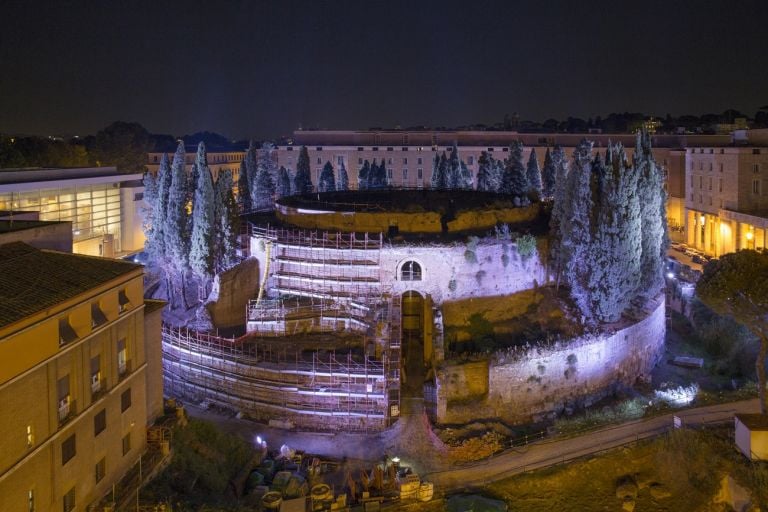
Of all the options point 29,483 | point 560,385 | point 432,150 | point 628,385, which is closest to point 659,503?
point 560,385

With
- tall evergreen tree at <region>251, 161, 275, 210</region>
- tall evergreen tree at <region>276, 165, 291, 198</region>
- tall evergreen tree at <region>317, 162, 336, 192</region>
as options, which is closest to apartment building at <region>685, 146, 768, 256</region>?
tall evergreen tree at <region>317, 162, 336, 192</region>

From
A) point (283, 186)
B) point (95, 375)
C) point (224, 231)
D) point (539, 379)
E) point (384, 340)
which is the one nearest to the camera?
point (95, 375)

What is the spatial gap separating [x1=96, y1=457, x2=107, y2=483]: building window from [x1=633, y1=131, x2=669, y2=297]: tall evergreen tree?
24370 mm

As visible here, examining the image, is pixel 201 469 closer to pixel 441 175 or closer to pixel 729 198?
pixel 441 175

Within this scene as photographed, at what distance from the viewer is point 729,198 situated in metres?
49.0

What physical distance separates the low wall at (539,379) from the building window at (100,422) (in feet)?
38.9

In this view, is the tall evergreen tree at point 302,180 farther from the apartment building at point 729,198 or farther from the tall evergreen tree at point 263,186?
the apartment building at point 729,198

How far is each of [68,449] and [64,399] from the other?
1228mm

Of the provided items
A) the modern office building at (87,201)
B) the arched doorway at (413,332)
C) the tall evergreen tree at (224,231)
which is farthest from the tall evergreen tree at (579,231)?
the modern office building at (87,201)

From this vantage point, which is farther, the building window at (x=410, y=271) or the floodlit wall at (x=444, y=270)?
the building window at (x=410, y=271)

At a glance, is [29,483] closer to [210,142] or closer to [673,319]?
[673,319]

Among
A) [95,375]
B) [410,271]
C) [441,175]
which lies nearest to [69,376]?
[95,375]

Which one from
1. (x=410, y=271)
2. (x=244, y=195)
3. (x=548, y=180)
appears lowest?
(x=410, y=271)

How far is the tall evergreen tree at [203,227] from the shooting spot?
34156mm
